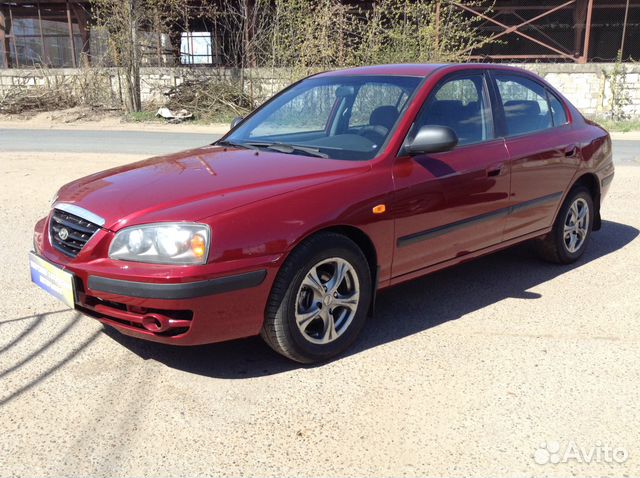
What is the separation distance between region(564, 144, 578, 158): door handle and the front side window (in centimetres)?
92

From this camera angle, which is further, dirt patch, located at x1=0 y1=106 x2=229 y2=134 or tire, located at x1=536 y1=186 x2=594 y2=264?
dirt patch, located at x1=0 y1=106 x2=229 y2=134

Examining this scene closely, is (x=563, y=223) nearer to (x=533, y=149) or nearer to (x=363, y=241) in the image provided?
(x=533, y=149)

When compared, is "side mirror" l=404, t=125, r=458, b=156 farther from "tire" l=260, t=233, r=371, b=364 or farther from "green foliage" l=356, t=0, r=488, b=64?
"green foliage" l=356, t=0, r=488, b=64

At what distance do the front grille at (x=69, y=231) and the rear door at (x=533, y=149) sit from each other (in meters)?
2.87

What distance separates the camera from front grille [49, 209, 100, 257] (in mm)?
3316

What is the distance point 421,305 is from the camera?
14.7 ft

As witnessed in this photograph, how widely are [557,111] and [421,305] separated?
213cm

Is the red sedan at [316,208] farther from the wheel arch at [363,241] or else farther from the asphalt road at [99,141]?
the asphalt road at [99,141]

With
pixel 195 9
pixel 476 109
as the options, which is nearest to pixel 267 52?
pixel 195 9

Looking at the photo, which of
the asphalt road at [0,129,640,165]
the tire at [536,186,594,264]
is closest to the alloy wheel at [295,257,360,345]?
the tire at [536,186,594,264]

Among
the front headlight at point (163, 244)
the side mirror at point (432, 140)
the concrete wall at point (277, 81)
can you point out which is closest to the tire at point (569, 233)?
the side mirror at point (432, 140)

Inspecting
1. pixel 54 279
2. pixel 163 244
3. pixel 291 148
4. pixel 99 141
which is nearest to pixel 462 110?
pixel 291 148

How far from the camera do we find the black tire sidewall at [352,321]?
3297 millimetres

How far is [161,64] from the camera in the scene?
22.8 m
